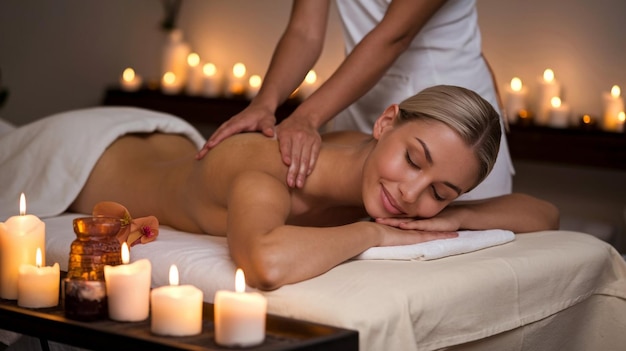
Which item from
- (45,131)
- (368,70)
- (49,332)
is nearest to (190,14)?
(45,131)

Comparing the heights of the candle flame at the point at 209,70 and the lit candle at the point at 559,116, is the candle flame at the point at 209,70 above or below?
above

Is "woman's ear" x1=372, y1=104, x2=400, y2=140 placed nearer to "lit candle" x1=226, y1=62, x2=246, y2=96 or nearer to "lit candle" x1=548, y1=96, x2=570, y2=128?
"lit candle" x1=548, y1=96, x2=570, y2=128

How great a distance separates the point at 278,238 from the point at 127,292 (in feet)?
1.06

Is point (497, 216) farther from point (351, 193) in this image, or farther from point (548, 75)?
point (548, 75)

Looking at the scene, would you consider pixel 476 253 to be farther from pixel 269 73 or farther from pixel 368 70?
pixel 269 73

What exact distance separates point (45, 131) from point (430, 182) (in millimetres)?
1273

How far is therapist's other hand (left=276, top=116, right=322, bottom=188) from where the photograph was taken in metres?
2.15

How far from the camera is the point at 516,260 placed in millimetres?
2016

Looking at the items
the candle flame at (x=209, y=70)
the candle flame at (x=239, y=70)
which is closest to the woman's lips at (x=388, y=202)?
the candle flame at (x=239, y=70)

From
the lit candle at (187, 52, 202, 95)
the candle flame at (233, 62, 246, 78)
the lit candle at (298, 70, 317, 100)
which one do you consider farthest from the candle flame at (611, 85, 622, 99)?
the lit candle at (187, 52, 202, 95)

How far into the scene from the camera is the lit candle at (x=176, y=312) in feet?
4.83

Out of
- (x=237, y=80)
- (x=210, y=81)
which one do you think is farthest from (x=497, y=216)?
(x=210, y=81)

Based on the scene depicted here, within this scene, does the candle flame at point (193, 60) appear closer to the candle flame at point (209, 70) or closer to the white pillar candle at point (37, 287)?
the candle flame at point (209, 70)

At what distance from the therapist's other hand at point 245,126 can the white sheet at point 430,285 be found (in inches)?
8.8
